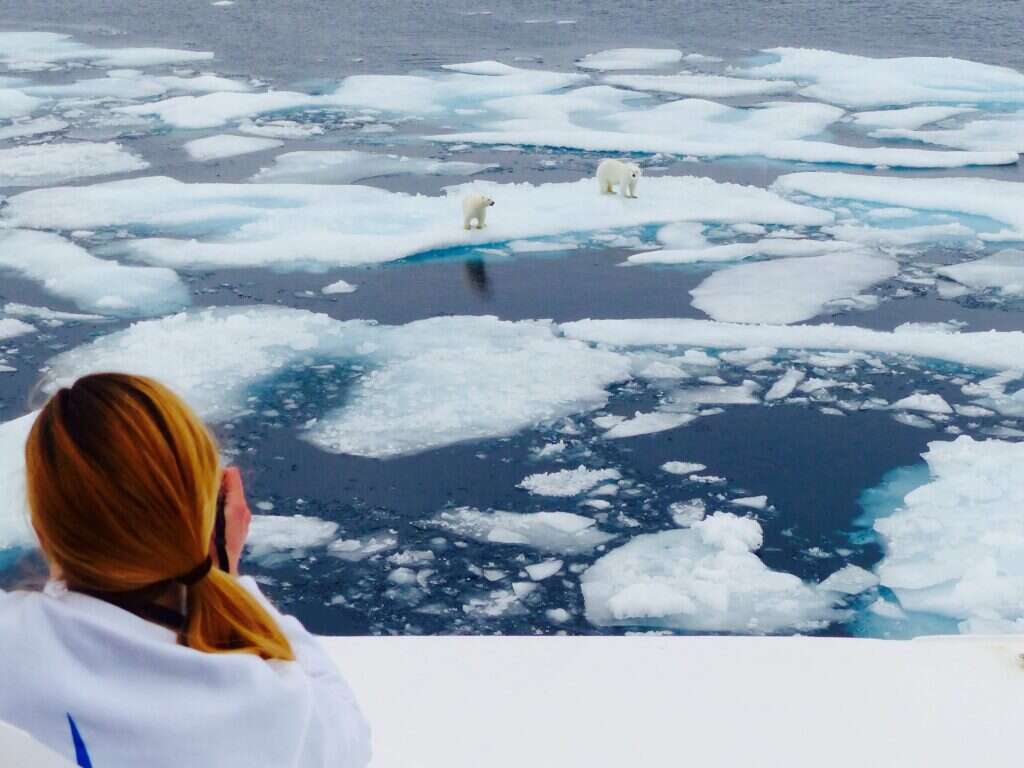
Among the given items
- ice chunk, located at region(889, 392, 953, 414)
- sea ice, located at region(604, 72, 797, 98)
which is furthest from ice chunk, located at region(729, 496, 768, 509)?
sea ice, located at region(604, 72, 797, 98)

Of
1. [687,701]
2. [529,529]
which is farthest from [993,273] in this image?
[687,701]

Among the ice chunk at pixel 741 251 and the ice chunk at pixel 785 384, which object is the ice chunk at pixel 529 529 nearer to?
the ice chunk at pixel 785 384

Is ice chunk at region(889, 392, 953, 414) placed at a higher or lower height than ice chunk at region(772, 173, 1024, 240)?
lower

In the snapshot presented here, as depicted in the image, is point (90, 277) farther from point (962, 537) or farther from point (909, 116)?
point (909, 116)

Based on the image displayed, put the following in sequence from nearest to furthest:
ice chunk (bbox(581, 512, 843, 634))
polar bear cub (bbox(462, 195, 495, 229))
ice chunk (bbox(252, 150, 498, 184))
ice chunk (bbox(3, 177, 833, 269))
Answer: ice chunk (bbox(581, 512, 843, 634)) → ice chunk (bbox(3, 177, 833, 269)) → polar bear cub (bbox(462, 195, 495, 229)) → ice chunk (bbox(252, 150, 498, 184))

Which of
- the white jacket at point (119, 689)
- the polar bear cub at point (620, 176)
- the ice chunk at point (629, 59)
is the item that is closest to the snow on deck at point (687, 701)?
the white jacket at point (119, 689)

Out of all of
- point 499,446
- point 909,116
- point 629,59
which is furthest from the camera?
point 629,59

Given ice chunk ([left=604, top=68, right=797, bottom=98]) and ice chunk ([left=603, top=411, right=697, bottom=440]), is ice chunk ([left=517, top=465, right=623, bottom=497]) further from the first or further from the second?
ice chunk ([left=604, top=68, right=797, bottom=98])
